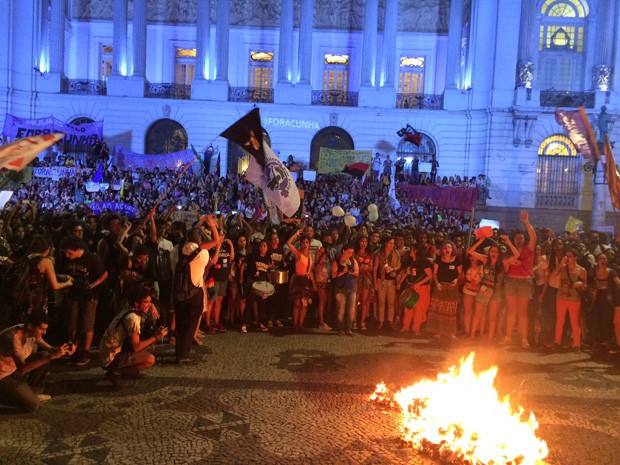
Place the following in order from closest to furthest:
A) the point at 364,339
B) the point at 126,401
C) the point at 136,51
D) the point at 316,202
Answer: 1. the point at 126,401
2. the point at 364,339
3. the point at 316,202
4. the point at 136,51

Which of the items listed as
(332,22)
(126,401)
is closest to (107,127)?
(332,22)

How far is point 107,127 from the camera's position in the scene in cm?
A: 2898

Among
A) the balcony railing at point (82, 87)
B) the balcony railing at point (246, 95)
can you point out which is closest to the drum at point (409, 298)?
the balcony railing at point (246, 95)

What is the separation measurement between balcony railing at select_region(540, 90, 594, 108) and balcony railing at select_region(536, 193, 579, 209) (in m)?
4.14

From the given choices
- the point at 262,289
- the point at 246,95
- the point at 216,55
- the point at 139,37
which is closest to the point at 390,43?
the point at 246,95

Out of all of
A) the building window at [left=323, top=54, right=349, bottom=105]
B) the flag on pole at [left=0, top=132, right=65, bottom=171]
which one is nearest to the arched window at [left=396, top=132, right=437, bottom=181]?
the building window at [left=323, top=54, right=349, bottom=105]

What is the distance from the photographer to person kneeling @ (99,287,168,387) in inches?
239

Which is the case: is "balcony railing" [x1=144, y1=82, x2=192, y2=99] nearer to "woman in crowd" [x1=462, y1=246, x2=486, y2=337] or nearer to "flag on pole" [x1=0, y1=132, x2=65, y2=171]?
"woman in crowd" [x1=462, y1=246, x2=486, y2=337]

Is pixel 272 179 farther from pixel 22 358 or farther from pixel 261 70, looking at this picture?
pixel 261 70

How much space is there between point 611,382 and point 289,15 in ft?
86.0

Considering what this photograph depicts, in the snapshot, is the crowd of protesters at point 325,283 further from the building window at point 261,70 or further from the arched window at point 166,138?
the building window at point 261,70

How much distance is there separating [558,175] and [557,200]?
119 centimetres

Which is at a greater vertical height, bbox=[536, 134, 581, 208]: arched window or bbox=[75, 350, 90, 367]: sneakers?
bbox=[536, 134, 581, 208]: arched window

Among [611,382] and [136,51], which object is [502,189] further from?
[611,382]
